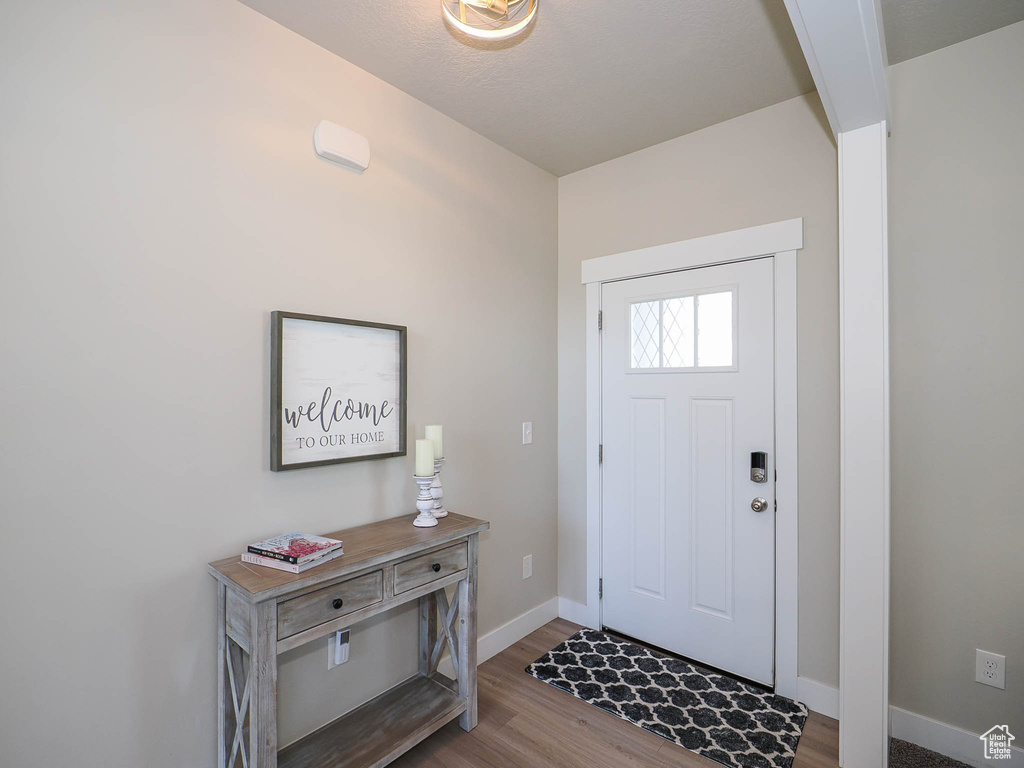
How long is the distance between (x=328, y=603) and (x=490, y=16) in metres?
1.89

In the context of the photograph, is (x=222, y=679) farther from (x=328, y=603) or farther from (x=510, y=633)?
(x=510, y=633)

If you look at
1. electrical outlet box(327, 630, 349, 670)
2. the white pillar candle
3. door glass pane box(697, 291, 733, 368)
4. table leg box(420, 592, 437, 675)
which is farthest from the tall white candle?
door glass pane box(697, 291, 733, 368)

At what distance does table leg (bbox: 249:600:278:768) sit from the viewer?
1332 mm

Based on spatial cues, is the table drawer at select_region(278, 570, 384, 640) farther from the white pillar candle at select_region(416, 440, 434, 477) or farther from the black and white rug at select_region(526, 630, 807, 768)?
the black and white rug at select_region(526, 630, 807, 768)

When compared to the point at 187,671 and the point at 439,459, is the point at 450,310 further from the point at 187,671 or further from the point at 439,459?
the point at 187,671

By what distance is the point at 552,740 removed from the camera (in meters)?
1.92

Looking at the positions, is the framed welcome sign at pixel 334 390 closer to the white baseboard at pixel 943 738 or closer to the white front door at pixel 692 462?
the white front door at pixel 692 462

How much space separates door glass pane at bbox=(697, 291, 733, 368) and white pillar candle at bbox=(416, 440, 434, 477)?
140 centimetres

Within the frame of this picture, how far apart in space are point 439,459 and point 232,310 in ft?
3.01

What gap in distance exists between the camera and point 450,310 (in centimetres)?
235

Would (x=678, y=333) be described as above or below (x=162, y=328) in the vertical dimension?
above

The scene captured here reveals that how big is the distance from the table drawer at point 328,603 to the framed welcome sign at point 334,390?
17.8 inches

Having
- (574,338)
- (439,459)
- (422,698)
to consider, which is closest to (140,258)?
(439,459)

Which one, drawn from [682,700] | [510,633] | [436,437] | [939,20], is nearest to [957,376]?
[939,20]
